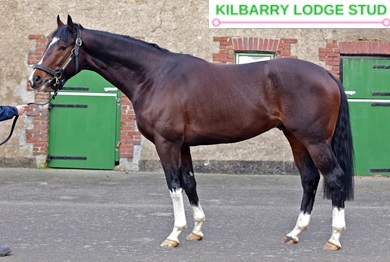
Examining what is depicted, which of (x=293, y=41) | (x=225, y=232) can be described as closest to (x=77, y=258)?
(x=225, y=232)

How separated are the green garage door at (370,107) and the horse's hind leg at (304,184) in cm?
613

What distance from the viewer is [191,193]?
629cm

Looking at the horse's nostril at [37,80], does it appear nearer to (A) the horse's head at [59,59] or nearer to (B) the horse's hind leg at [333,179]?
(A) the horse's head at [59,59]

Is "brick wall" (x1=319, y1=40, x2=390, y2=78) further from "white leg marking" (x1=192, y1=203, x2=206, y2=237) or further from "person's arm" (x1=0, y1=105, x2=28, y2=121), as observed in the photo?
"person's arm" (x1=0, y1=105, x2=28, y2=121)

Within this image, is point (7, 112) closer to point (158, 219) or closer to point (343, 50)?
point (158, 219)

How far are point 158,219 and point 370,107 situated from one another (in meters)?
6.44

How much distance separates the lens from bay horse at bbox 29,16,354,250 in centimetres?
593

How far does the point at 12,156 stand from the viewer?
40.2 ft

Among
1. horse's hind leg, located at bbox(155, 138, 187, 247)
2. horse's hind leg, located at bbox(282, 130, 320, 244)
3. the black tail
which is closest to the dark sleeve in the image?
horse's hind leg, located at bbox(155, 138, 187, 247)

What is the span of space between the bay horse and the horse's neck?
11 millimetres

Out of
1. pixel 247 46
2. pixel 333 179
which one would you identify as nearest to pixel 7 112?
pixel 333 179

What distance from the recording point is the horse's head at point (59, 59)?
19.7ft

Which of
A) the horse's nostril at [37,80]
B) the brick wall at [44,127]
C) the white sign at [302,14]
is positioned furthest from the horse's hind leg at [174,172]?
the white sign at [302,14]

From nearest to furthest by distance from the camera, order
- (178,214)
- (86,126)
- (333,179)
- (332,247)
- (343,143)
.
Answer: (332,247) < (333,179) < (178,214) < (343,143) < (86,126)
